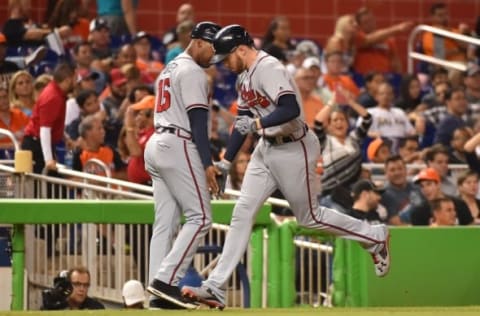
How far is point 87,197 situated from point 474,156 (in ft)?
15.9

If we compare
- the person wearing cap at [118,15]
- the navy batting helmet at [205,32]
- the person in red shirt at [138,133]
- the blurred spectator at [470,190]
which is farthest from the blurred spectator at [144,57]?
the navy batting helmet at [205,32]

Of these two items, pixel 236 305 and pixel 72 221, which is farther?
pixel 236 305

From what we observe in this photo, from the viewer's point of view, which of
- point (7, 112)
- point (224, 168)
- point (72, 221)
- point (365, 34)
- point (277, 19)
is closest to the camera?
point (224, 168)

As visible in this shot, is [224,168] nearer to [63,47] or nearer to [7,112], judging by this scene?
[7,112]

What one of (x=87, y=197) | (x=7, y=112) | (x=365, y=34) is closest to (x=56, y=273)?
(x=87, y=197)

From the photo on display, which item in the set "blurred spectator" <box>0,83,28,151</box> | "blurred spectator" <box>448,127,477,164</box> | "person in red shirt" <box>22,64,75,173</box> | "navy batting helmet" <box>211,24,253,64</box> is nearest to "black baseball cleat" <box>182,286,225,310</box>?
"navy batting helmet" <box>211,24,253,64</box>

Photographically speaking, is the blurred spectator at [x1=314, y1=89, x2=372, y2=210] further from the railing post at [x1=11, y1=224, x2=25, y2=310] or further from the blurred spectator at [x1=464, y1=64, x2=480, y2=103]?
the blurred spectator at [x1=464, y1=64, x2=480, y2=103]

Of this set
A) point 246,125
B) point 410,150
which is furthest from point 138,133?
point 246,125

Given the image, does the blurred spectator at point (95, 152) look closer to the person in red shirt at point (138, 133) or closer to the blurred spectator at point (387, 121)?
the person in red shirt at point (138, 133)

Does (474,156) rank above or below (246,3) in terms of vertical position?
below

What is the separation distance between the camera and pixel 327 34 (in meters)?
22.4

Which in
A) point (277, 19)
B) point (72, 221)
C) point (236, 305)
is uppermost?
point (277, 19)

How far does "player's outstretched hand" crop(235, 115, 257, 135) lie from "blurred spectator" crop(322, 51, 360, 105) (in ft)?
27.3

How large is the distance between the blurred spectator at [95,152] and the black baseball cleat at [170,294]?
14.7ft
